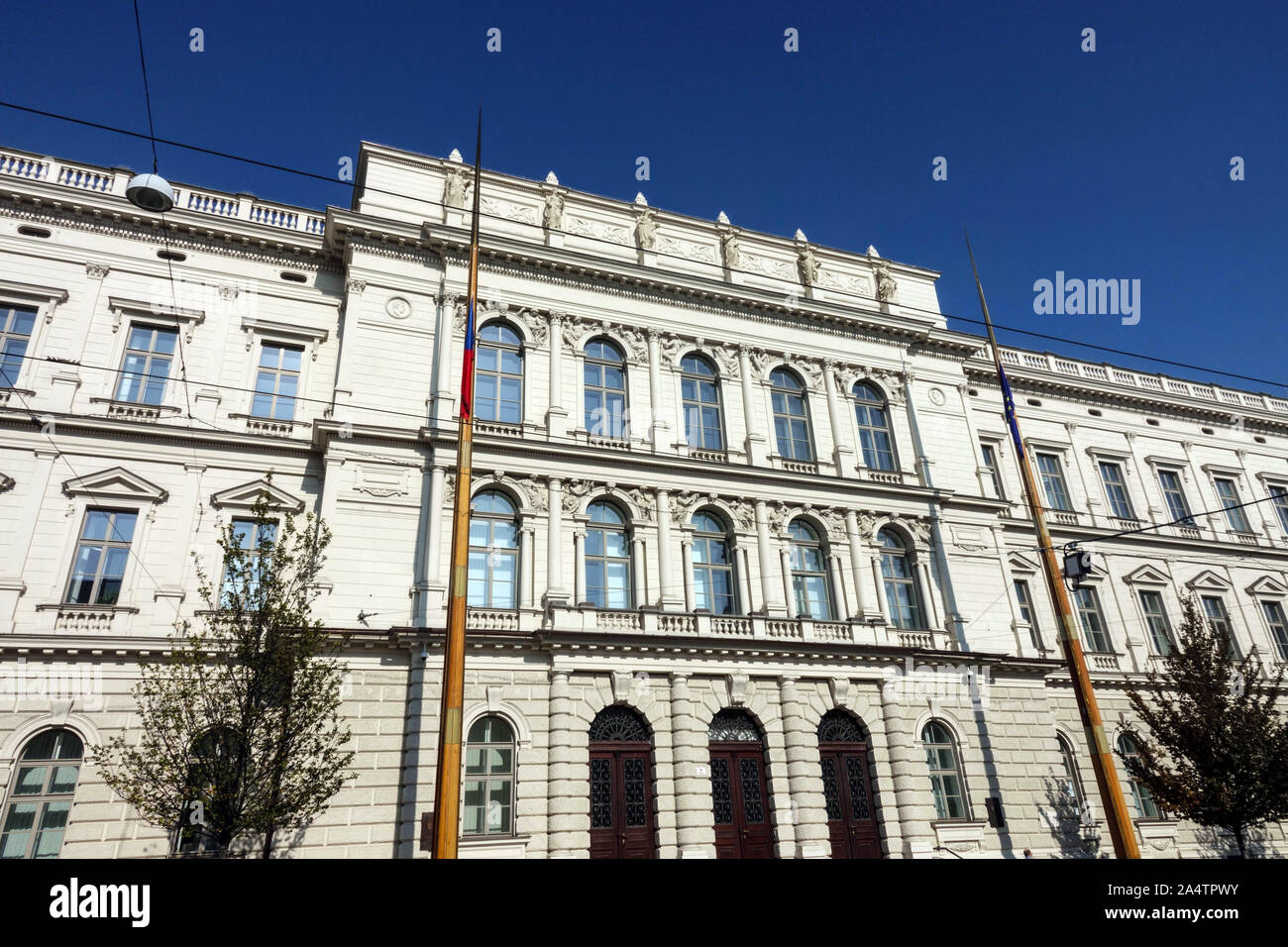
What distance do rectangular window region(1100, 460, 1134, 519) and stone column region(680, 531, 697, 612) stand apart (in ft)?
67.5

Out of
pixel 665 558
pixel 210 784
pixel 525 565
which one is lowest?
pixel 210 784

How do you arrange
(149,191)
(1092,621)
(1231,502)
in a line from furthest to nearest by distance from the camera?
(1231,502) → (1092,621) → (149,191)

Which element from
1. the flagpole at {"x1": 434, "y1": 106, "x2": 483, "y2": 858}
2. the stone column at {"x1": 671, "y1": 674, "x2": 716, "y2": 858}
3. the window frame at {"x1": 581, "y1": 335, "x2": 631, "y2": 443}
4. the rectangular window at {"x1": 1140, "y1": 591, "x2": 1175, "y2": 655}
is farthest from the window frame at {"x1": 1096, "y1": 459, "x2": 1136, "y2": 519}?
the flagpole at {"x1": 434, "y1": 106, "x2": 483, "y2": 858}

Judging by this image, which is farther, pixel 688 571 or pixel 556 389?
pixel 556 389

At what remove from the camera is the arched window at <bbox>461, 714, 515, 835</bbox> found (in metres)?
17.8

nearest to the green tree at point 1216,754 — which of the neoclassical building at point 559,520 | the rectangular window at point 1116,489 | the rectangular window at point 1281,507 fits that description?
the neoclassical building at point 559,520

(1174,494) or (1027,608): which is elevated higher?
(1174,494)

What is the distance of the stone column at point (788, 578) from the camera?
23284mm

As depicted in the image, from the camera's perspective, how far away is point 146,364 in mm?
Answer: 21094

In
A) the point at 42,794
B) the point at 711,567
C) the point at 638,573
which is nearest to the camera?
the point at 42,794

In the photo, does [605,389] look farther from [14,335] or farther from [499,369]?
[14,335]

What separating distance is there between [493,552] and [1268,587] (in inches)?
1297

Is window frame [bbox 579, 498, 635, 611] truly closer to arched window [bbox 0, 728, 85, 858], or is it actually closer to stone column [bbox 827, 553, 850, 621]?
stone column [bbox 827, 553, 850, 621]

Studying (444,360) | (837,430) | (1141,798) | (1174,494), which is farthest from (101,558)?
(1174,494)
